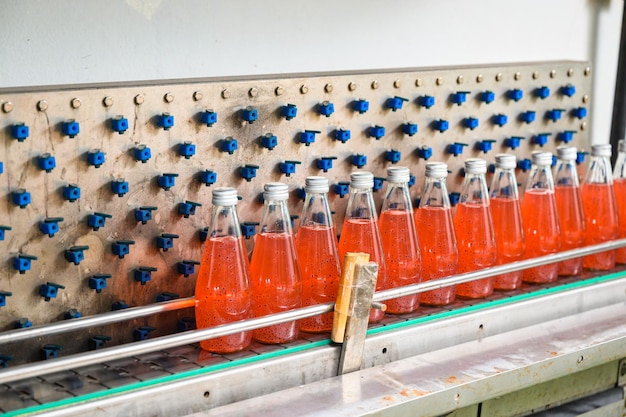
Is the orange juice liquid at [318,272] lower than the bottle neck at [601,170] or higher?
lower

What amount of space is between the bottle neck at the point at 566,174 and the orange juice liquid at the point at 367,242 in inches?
23.0

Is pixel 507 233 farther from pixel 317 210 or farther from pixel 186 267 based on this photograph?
pixel 186 267

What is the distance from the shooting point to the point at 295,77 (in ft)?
5.88

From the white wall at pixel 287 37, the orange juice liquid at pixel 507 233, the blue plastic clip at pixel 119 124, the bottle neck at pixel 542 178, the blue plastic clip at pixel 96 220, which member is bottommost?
the orange juice liquid at pixel 507 233

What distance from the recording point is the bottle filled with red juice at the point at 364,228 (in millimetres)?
1665

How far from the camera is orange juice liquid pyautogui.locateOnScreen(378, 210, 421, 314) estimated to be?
67.7 inches

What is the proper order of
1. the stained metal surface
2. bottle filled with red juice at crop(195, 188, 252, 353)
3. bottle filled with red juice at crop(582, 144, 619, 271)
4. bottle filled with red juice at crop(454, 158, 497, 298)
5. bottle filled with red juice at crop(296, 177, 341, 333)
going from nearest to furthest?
the stained metal surface → bottle filled with red juice at crop(195, 188, 252, 353) → bottle filled with red juice at crop(296, 177, 341, 333) → bottle filled with red juice at crop(454, 158, 497, 298) → bottle filled with red juice at crop(582, 144, 619, 271)

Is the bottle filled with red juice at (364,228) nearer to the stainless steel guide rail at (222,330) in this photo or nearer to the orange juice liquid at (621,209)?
the stainless steel guide rail at (222,330)

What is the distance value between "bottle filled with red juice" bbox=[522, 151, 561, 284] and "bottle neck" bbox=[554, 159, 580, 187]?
0.23 ft

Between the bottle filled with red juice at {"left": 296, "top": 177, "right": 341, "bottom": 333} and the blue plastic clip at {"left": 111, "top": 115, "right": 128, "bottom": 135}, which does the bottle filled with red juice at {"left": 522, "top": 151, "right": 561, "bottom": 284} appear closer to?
the bottle filled with red juice at {"left": 296, "top": 177, "right": 341, "bottom": 333}

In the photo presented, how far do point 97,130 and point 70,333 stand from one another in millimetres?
368

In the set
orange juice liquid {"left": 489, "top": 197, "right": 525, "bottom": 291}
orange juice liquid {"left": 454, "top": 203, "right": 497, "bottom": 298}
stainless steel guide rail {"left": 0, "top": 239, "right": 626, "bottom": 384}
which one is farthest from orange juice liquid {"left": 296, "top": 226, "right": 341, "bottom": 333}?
orange juice liquid {"left": 489, "top": 197, "right": 525, "bottom": 291}

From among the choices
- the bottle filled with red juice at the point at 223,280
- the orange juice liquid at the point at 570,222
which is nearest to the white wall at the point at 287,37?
the bottle filled with red juice at the point at 223,280

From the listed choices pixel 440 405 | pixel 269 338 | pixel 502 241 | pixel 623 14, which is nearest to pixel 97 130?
pixel 269 338
